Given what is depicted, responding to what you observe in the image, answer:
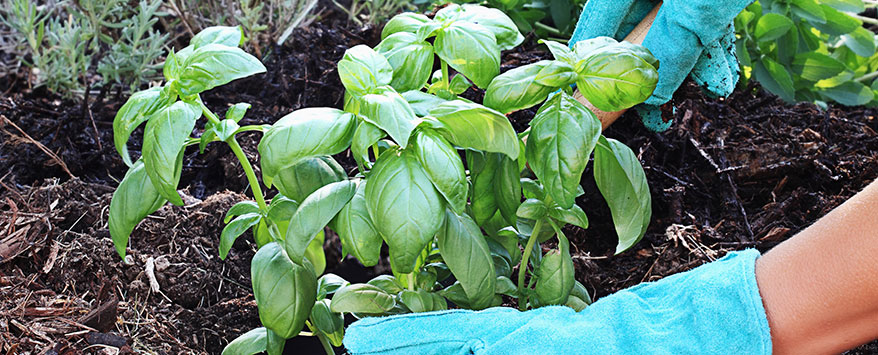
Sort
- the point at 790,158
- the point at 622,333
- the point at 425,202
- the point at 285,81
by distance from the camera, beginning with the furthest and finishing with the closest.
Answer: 1. the point at 285,81
2. the point at 790,158
3. the point at 622,333
4. the point at 425,202

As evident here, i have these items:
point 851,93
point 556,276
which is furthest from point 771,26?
point 556,276

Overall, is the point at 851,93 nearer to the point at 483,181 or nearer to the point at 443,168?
the point at 483,181

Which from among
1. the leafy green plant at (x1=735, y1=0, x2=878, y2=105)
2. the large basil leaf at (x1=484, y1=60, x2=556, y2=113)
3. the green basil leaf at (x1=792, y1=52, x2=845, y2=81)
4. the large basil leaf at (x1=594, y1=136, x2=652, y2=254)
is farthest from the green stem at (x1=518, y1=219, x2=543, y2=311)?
the green basil leaf at (x1=792, y1=52, x2=845, y2=81)

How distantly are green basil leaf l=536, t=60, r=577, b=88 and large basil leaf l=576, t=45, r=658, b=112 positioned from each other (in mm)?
16

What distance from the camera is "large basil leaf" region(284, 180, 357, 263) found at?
95cm

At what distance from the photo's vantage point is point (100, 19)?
2.03 metres

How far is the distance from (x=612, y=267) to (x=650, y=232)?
143 millimetres

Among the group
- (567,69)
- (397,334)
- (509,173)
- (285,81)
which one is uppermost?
(567,69)

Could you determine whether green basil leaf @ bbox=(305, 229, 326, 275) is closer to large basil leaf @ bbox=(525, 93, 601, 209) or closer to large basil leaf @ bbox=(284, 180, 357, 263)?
large basil leaf @ bbox=(284, 180, 357, 263)

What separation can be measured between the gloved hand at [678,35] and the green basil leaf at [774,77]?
2.60 ft

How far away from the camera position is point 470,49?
0.99m

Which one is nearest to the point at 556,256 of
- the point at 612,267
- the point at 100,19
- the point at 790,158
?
the point at 612,267

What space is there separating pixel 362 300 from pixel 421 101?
291 mm

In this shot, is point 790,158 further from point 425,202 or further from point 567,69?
point 425,202
